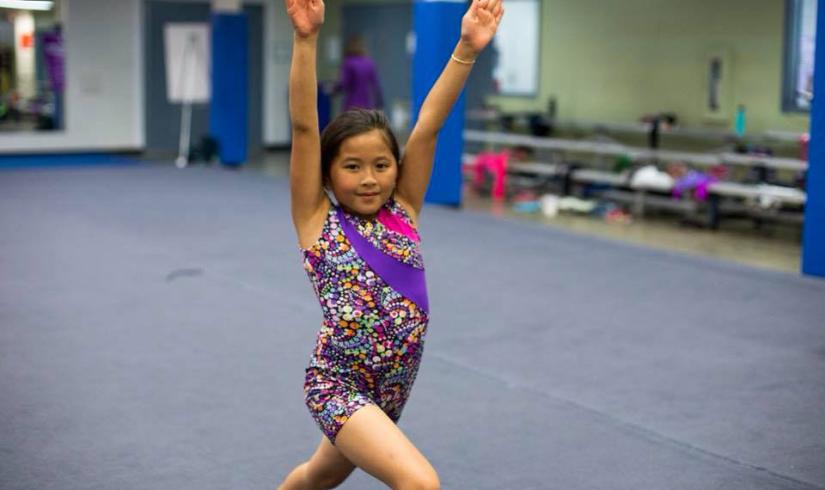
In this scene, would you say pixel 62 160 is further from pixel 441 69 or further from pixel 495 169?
pixel 441 69

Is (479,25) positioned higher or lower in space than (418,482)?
higher

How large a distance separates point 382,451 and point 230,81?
12.2 meters

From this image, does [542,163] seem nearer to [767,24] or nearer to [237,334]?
[767,24]

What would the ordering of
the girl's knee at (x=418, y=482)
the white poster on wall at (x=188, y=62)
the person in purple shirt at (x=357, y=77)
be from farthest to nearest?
the white poster on wall at (x=188, y=62) < the person in purple shirt at (x=357, y=77) < the girl's knee at (x=418, y=482)

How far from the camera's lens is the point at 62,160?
48.8 ft

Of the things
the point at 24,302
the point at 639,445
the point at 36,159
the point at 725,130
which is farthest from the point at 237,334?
the point at 36,159

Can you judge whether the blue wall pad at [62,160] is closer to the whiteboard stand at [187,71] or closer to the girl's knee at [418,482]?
the whiteboard stand at [187,71]

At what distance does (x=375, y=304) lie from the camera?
8.64 ft

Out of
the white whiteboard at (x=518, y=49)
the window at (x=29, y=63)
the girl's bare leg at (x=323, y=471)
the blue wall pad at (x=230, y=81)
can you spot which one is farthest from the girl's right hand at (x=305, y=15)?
the window at (x=29, y=63)

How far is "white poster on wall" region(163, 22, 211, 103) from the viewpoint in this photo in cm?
1437

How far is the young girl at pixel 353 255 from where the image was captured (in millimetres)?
2580

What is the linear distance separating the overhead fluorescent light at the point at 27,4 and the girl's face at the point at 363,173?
1306 cm

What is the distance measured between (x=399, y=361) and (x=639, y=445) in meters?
1.74

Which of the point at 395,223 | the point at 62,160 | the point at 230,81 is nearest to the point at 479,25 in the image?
the point at 395,223
